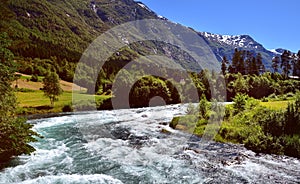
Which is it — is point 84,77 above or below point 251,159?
above

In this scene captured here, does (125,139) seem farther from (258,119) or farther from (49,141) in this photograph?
(258,119)

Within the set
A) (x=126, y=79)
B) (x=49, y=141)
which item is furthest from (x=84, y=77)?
(x=49, y=141)

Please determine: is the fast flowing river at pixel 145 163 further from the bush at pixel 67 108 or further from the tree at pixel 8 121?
the bush at pixel 67 108

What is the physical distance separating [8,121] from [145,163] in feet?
35.9

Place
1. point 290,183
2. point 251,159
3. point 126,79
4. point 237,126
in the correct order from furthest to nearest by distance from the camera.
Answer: point 126,79, point 237,126, point 251,159, point 290,183

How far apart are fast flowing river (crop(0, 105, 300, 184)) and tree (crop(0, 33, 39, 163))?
1.63 metres

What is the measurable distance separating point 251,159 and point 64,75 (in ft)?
447

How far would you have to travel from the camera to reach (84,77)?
14250 cm

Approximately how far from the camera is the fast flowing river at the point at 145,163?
17516mm

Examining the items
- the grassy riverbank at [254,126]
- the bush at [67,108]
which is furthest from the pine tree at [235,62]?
the grassy riverbank at [254,126]

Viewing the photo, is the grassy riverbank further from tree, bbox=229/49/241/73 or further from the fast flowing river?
tree, bbox=229/49/241/73

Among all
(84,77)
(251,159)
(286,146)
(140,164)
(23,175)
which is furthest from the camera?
(84,77)

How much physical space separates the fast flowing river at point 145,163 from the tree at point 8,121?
64.1 inches

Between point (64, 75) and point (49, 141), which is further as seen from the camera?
point (64, 75)
